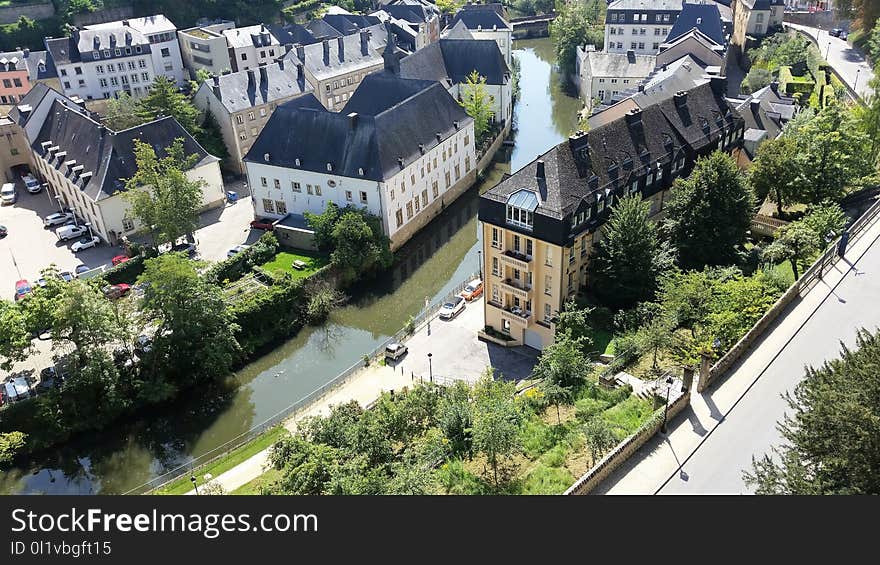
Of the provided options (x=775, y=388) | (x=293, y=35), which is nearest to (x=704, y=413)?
(x=775, y=388)

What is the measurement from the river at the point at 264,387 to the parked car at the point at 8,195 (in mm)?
37363

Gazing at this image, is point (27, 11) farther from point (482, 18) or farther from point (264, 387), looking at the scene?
point (264, 387)

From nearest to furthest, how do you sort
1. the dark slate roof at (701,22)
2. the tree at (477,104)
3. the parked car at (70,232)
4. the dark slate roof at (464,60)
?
the parked car at (70,232), the tree at (477,104), the dark slate roof at (464,60), the dark slate roof at (701,22)

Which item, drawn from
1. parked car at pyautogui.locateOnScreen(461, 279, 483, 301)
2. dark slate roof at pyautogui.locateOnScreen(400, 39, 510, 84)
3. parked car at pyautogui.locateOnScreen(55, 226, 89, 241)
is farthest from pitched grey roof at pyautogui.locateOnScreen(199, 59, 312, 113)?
parked car at pyautogui.locateOnScreen(461, 279, 483, 301)

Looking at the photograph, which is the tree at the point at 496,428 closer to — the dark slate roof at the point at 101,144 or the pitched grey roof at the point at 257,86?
the dark slate roof at the point at 101,144

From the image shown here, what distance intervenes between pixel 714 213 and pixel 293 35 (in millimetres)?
72956

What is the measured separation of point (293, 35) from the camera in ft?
321

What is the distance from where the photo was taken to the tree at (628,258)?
4041 centimetres

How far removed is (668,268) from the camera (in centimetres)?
4166

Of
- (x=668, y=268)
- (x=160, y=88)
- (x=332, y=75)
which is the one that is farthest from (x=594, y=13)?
(x=668, y=268)

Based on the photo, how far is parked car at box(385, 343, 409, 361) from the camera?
4391 cm

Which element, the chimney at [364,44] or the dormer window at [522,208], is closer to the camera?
the dormer window at [522,208]

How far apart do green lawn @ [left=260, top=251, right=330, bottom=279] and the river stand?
3669 mm

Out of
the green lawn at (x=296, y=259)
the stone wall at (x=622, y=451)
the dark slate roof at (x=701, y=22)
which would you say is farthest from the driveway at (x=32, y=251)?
the dark slate roof at (x=701, y=22)
